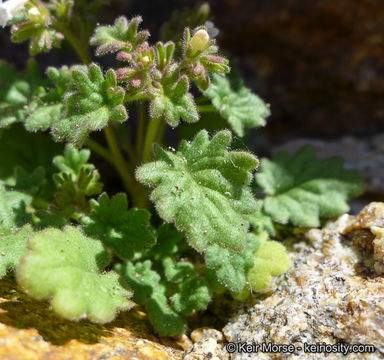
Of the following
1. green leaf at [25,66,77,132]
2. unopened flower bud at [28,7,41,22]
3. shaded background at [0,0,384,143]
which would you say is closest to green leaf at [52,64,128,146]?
green leaf at [25,66,77,132]

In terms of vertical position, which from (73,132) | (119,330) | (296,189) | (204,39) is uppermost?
(204,39)

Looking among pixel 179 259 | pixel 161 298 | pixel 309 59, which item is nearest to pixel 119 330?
pixel 161 298

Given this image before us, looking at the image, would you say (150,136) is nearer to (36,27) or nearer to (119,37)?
(119,37)

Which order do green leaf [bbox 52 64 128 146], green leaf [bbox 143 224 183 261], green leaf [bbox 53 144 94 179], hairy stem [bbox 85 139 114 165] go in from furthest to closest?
hairy stem [bbox 85 139 114 165] → green leaf [bbox 53 144 94 179] → green leaf [bbox 143 224 183 261] → green leaf [bbox 52 64 128 146]

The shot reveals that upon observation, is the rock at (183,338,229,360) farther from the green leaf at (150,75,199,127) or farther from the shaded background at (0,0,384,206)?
the shaded background at (0,0,384,206)

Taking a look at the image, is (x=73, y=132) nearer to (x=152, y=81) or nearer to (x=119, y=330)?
(x=152, y=81)
